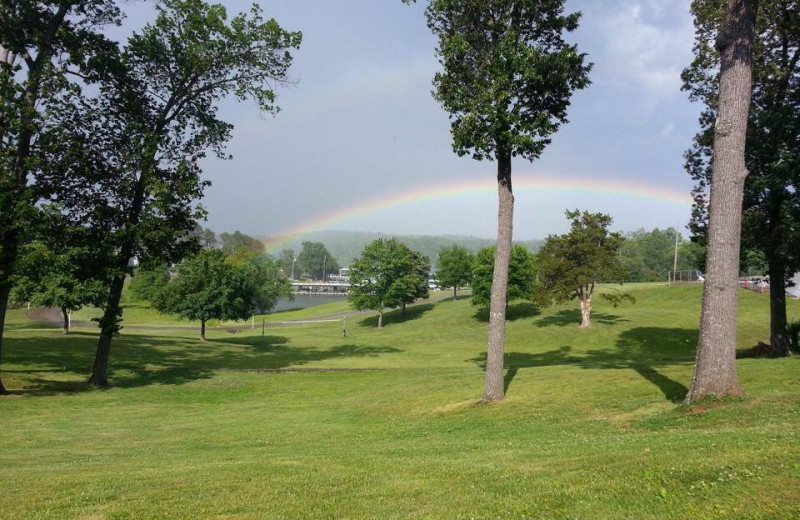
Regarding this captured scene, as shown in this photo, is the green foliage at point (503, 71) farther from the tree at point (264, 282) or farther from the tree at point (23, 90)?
the tree at point (264, 282)

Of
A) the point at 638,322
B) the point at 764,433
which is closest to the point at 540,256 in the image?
the point at 638,322

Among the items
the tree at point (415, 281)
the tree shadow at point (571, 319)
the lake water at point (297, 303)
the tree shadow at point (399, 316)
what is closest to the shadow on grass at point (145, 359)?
the tree shadow at point (571, 319)

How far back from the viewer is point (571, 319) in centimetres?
5922

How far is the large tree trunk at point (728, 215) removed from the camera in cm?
1223

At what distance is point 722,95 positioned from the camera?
12594 millimetres

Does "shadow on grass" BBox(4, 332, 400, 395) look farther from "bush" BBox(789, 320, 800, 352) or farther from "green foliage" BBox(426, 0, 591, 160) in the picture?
"bush" BBox(789, 320, 800, 352)

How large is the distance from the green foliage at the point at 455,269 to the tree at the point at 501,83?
7383cm

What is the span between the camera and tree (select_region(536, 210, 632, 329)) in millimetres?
48312

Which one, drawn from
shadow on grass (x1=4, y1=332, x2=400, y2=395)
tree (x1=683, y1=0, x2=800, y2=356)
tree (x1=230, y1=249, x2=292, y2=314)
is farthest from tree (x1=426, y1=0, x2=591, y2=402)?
→ tree (x1=230, y1=249, x2=292, y2=314)

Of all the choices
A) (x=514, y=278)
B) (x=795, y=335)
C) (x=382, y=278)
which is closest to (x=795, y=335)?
(x=795, y=335)

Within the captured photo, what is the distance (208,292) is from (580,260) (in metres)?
35.4

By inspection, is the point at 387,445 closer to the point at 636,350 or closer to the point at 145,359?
the point at 145,359

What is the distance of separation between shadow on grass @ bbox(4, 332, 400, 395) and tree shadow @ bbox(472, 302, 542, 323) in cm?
2493

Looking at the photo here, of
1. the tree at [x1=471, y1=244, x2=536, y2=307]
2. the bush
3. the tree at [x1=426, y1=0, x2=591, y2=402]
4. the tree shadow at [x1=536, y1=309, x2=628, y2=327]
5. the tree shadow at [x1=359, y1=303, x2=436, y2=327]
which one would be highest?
the tree at [x1=426, y1=0, x2=591, y2=402]
